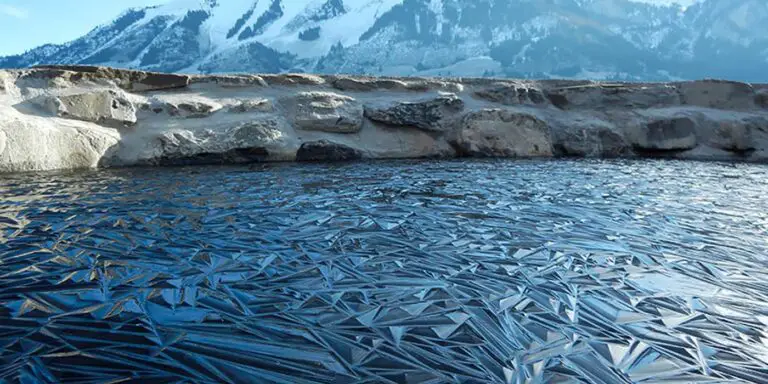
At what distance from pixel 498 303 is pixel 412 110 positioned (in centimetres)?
781

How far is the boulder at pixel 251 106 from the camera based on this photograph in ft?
29.1

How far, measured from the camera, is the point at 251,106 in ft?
29.4

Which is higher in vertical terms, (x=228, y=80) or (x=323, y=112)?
(x=228, y=80)

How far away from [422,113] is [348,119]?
174 centimetres

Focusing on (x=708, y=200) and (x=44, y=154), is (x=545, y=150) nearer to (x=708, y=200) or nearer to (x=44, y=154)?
(x=708, y=200)

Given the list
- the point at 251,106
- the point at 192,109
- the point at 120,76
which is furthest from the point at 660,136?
the point at 120,76

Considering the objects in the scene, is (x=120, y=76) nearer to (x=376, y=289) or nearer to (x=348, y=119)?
(x=348, y=119)

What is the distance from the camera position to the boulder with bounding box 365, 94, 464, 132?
9.70 meters

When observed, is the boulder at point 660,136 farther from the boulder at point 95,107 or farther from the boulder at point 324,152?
the boulder at point 95,107

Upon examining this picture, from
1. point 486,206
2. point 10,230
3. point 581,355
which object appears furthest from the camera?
point 486,206

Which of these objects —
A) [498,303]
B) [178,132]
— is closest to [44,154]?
[178,132]

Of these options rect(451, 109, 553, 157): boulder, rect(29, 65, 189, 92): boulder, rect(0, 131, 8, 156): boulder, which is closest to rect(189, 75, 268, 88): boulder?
rect(29, 65, 189, 92): boulder

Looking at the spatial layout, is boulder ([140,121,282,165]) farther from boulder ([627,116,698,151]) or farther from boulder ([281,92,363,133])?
boulder ([627,116,698,151])

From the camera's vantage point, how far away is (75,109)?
303 inches
